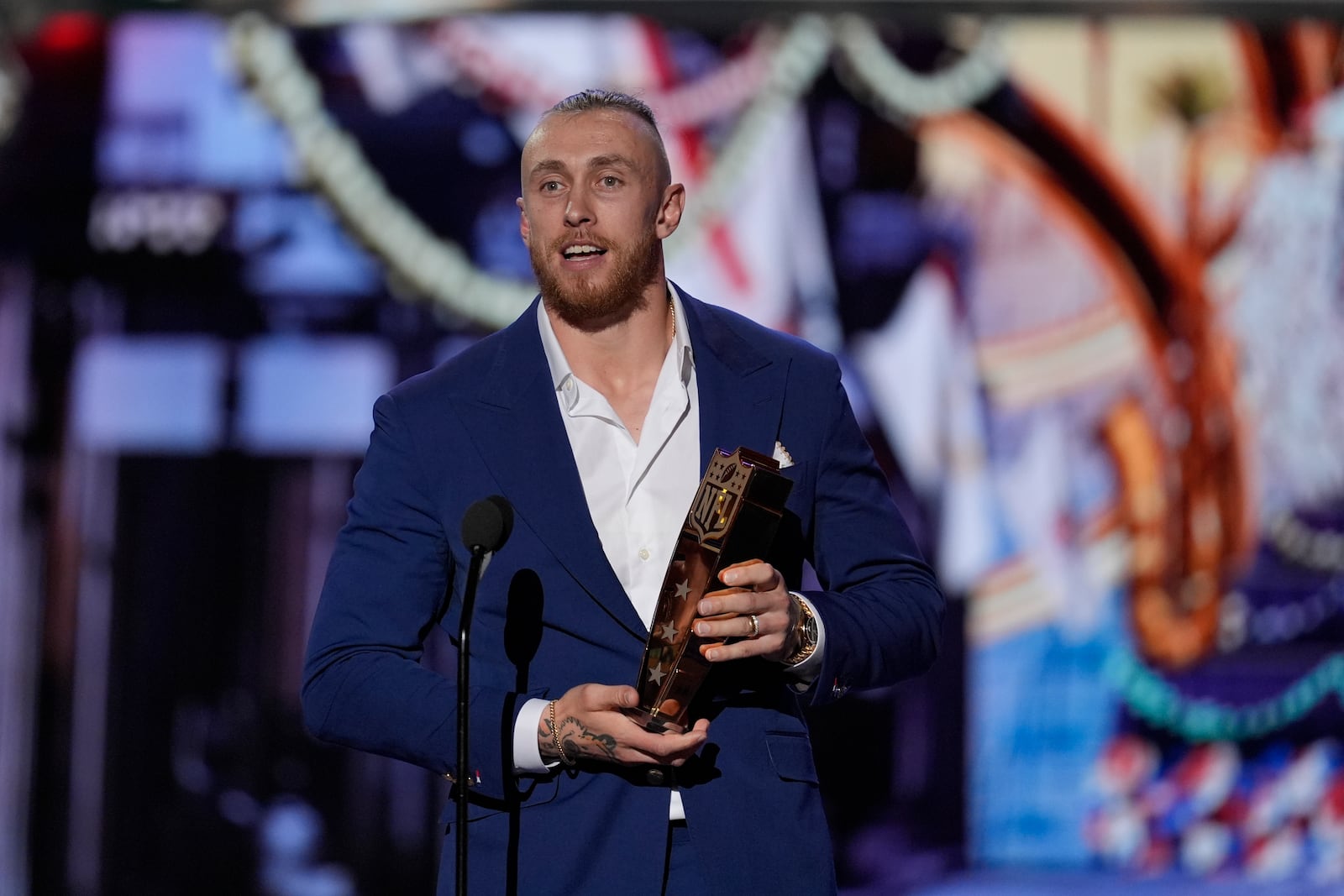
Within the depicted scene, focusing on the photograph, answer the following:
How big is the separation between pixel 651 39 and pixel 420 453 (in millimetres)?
3105

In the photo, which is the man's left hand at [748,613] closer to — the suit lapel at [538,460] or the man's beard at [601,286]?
the suit lapel at [538,460]

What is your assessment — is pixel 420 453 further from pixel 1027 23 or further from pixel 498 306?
pixel 1027 23

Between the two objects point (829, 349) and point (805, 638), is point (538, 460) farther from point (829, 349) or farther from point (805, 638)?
point (829, 349)

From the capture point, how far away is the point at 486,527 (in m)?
1.62

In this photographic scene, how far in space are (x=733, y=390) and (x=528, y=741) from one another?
0.50 meters

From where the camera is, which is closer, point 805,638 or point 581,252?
point 805,638

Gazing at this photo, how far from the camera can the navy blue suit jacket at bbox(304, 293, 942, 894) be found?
169cm

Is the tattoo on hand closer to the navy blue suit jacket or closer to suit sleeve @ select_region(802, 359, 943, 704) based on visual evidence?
the navy blue suit jacket

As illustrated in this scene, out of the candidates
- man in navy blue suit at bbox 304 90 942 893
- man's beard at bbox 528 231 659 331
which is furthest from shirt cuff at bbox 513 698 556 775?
man's beard at bbox 528 231 659 331

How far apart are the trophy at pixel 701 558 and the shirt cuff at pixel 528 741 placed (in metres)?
0.14

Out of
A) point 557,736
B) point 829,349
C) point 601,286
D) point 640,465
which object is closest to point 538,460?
point 640,465

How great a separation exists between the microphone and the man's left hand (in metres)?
0.23

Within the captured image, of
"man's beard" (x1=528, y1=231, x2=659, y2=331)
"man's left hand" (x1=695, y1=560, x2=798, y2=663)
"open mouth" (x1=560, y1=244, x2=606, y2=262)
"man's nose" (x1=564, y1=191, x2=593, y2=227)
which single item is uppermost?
"man's nose" (x1=564, y1=191, x2=593, y2=227)

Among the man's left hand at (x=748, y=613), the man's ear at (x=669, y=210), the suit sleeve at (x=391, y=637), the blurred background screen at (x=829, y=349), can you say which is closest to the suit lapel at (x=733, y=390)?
the man's ear at (x=669, y=210)
